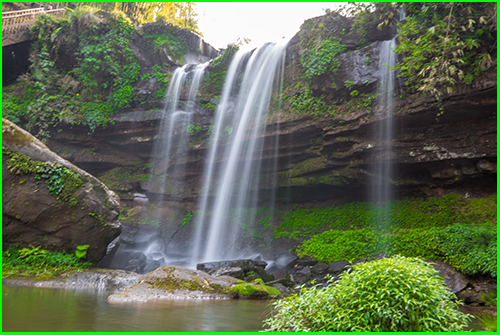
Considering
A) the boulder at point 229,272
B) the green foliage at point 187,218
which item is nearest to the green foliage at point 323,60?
Result: the boulder at point 229,272

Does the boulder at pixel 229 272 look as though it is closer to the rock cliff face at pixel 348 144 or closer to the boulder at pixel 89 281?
the boulder at pixel 89 281

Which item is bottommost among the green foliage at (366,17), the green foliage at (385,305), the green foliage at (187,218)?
the green foliage at (385,305)

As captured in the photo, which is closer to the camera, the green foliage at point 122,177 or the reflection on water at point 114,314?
the reflection on water at point 114,314

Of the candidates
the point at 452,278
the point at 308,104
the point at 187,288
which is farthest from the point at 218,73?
the point at 452,278

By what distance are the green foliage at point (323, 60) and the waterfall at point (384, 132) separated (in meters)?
1.77

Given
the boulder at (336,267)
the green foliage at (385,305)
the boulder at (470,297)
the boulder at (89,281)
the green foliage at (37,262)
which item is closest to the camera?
the green foliage at (385,305)

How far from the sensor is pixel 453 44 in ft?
30.6

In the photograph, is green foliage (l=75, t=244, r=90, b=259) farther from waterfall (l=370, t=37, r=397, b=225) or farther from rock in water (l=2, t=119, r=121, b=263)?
waterfall (l=370, t=37, r=397, b=225)

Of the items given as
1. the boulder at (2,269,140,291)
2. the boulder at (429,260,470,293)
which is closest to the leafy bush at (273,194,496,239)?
the boulder at (429,260,470,293)

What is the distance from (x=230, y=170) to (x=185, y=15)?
15580mm

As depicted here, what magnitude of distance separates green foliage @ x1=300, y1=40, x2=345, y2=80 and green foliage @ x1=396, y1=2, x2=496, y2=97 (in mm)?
2997

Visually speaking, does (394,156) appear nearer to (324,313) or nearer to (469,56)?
(469,56)

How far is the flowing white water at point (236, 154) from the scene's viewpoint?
1469 cm

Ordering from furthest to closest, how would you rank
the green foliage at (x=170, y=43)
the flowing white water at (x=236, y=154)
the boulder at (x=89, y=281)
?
the green foliage at (x=170, y=43) < the flowing white water at (x=236, y=154) < the boulder at (x=89, y=281)
